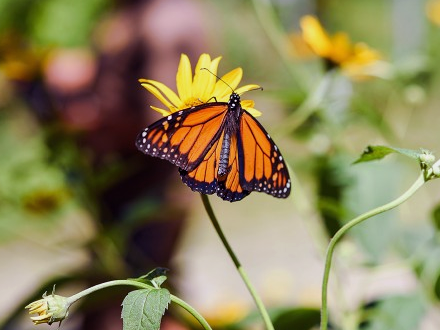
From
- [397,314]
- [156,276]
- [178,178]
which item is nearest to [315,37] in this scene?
[397,314]

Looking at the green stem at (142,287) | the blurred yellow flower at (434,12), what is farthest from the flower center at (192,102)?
the blurred yellow flower at (434,12)

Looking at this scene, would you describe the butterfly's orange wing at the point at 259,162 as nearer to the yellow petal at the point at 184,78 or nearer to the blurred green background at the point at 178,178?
the yellow petal at the point at 184,78

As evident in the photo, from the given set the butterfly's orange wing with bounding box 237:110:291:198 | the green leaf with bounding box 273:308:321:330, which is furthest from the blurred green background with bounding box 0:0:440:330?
the butterfly's orange wing with bounding box 237:110:291:198

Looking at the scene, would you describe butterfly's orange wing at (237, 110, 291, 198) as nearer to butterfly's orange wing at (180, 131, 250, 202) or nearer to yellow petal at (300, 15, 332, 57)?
butterfly's orange wing at (180, 131, 250, 202)

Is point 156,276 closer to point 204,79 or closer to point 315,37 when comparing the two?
point 204,79

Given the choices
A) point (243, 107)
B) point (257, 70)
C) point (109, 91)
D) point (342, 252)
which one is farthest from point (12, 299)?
point (243, 107)
